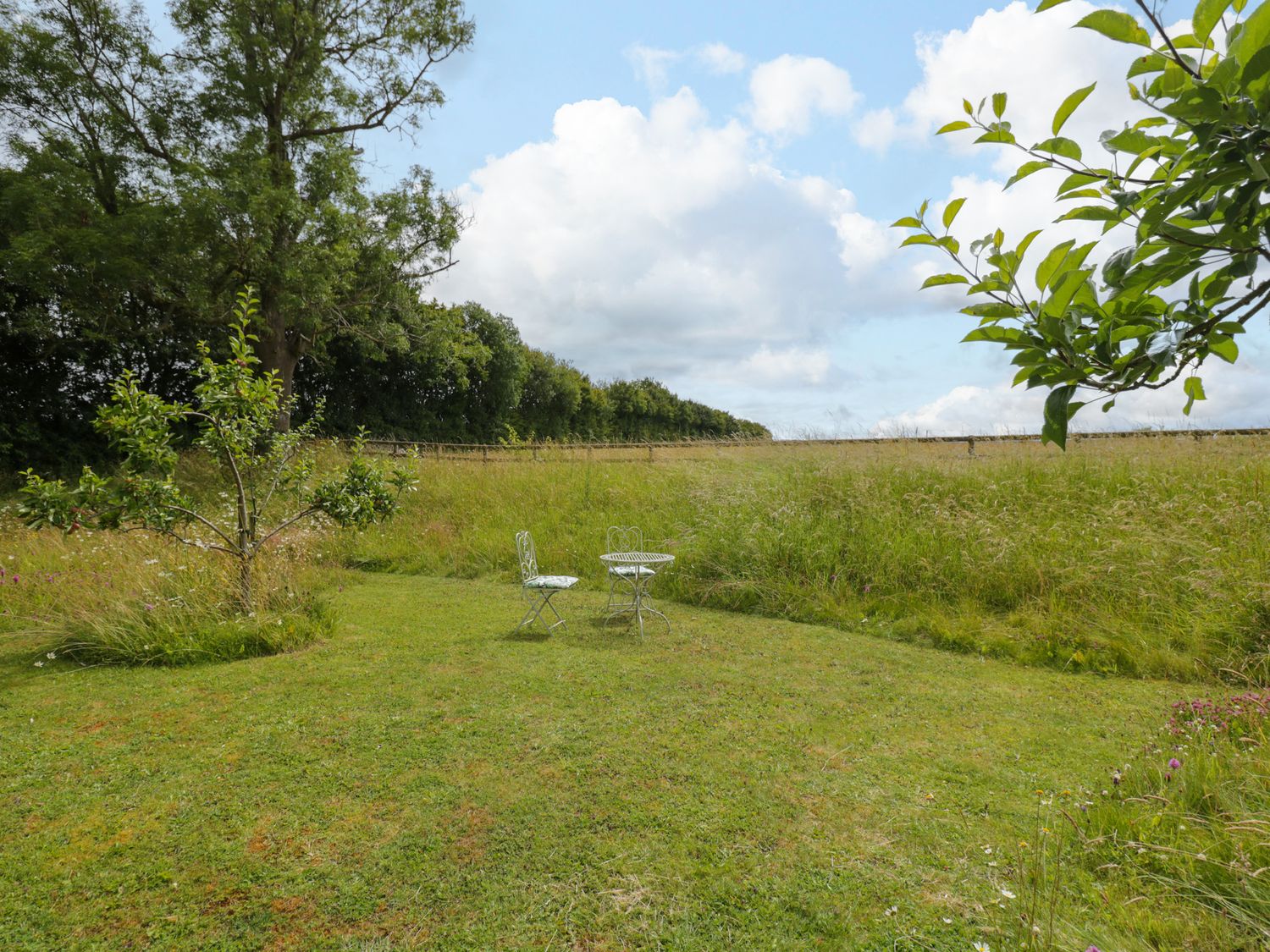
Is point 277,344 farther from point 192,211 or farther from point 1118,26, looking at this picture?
point 1118,26

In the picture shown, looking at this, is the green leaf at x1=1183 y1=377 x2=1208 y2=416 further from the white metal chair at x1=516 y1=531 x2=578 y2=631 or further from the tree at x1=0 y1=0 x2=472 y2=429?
the tree at x1=0 y1=0 x2=472 y2=429

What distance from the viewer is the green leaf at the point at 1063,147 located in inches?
31.1

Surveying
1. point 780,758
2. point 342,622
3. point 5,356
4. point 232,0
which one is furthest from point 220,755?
point 232,0

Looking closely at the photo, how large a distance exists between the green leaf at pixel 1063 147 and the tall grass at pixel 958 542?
462cm

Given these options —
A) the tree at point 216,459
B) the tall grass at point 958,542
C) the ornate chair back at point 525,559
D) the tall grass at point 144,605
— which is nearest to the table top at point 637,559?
the ornate chair back at point 525,559

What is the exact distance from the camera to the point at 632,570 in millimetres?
6035

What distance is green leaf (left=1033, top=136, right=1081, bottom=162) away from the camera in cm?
79

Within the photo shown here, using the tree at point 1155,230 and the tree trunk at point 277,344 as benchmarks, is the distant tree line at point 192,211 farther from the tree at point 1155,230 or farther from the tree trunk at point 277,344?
the tree at point 1155,230

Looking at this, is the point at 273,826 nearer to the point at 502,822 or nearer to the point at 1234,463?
the point at 502,822

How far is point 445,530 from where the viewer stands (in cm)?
928

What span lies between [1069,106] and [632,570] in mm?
5471

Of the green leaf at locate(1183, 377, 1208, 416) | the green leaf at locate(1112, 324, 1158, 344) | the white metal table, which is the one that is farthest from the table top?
the green leaf at locate(1112, 324, 1158, 344)

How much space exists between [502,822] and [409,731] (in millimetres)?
1182

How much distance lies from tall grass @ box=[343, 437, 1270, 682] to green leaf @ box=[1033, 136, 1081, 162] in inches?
182
